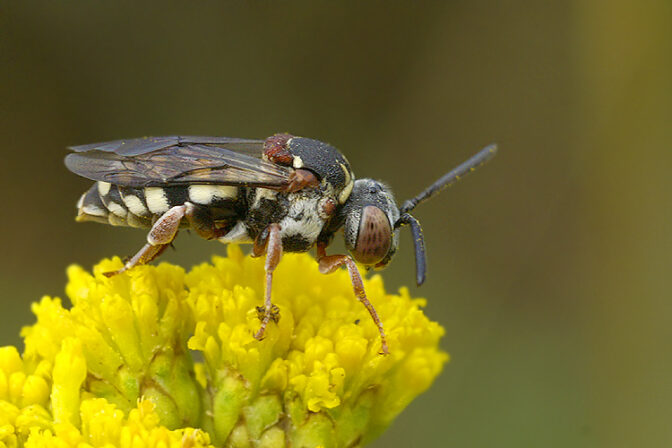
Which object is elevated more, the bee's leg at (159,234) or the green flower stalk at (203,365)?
the bee's leg at (159,234)

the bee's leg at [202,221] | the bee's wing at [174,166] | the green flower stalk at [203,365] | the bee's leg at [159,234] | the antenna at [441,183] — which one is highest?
the antenna at [441,183]

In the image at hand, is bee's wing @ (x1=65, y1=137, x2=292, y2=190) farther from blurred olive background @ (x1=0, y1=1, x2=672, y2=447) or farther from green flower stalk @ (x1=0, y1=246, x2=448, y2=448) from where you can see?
blurred olive background @ (x1=0, y1=1, x2=672, y2=447)

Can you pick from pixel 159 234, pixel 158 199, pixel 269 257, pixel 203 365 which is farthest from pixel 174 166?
pixel 203 365

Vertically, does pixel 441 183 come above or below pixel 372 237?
above

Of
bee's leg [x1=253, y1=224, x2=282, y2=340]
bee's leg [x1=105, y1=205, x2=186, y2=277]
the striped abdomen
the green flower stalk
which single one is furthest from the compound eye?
bee's leg [x1=105, y1=205, x2=186, y2=277]

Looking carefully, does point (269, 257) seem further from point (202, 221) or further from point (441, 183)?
point (441, 183)

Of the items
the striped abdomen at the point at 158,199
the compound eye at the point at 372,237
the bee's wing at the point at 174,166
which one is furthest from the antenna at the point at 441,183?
the striped abdomen at the point at 158,199

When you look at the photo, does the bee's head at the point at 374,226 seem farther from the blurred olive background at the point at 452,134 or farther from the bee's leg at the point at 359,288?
the blurred olive background at the point at 452,134
